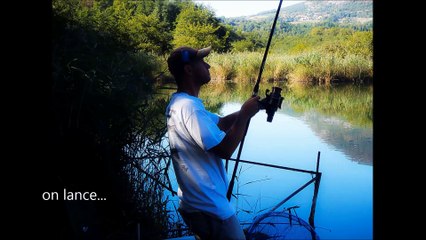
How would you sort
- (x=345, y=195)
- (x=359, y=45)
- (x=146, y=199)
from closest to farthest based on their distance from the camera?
(x=146, y=199) → (x=345, y=195) → (x=359, y=45)

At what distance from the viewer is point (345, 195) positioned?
4879mm

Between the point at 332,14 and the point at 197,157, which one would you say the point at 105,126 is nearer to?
the point at 197,157

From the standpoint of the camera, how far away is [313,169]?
5754 mm

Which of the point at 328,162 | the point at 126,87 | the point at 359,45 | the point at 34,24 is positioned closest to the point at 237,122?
the point at 34,24

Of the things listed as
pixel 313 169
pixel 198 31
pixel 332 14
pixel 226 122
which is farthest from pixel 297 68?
pixel 332 14

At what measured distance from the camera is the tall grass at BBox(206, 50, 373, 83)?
12297 mm

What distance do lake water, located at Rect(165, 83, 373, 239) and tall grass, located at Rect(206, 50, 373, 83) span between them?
310 cm

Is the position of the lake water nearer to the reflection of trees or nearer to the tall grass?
the reflection of trees

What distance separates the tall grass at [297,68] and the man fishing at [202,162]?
10739mm

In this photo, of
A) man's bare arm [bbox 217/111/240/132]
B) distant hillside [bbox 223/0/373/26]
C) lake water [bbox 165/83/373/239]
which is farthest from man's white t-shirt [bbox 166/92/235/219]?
distant hillside [bbox 223/0/373/26]
